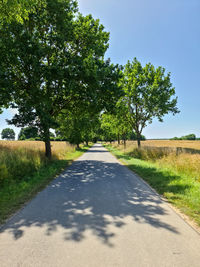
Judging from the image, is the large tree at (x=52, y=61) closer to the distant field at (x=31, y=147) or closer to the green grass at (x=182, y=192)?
the distant field at (x=31, y=147)

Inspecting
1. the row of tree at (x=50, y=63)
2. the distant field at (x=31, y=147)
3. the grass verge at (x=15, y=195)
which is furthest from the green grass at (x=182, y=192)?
the distant field at (x=31, y=147)

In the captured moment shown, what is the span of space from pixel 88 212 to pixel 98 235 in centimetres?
114

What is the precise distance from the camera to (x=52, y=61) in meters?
12.5

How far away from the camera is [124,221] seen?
393cm

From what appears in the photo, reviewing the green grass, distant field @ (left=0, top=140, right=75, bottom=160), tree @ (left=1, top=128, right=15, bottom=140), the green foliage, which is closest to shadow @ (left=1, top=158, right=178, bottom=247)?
the green grass

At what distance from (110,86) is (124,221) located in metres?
10.8

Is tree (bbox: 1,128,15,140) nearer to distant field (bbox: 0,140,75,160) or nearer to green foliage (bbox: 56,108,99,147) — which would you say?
green foliage (bbox: 56,108,99,147)

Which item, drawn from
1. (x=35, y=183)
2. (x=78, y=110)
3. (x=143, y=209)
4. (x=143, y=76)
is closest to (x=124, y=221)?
(x=143, y=209)

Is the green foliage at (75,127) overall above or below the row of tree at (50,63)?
below

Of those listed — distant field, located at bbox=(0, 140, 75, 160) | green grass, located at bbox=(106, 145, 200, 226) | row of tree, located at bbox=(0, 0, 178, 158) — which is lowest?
green grass, located at bbox=(106, 145, 200, 226)

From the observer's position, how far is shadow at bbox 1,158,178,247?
11.6 ft

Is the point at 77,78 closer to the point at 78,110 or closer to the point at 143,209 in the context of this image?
the point at 78,110

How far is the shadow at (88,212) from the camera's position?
3547 millimetres

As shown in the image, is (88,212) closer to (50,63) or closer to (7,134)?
(50,63)
